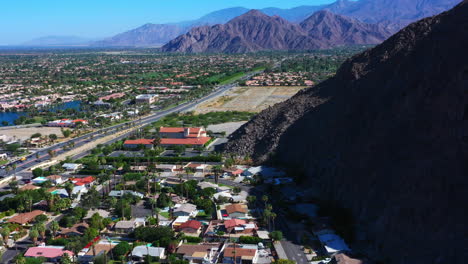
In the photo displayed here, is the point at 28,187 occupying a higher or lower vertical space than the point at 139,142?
lower

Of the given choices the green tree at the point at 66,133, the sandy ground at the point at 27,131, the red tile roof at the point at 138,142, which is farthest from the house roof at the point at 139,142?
the sandy ground at the point at 27,131

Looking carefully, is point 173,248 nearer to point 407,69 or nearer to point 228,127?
point 407,69

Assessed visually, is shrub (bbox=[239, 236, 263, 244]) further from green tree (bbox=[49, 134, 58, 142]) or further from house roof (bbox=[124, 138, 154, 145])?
green tree (bbox=[49, 134, 58, 142])

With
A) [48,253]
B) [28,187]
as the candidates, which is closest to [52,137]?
[28,187]

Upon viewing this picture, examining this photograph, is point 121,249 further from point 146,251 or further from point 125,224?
point 125,224

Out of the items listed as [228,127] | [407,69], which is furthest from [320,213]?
[228,127]
